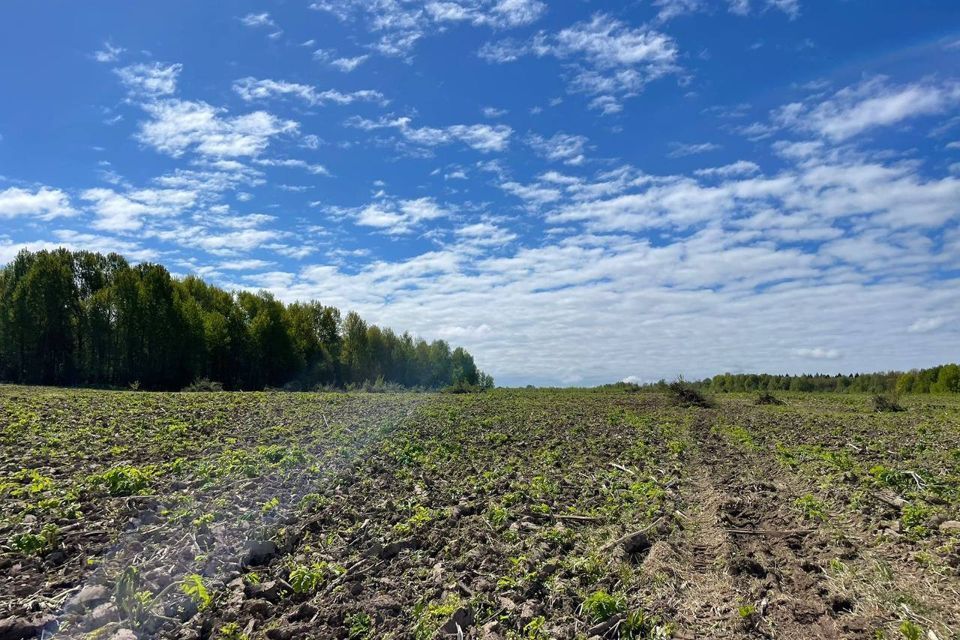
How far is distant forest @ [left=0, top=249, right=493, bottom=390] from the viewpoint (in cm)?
4778

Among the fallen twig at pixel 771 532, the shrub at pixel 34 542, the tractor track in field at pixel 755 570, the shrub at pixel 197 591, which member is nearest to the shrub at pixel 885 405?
the tractor track in field at pixel 755 570

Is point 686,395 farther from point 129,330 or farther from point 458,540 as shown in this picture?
point 129,330

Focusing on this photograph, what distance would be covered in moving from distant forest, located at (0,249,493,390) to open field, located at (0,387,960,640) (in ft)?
114

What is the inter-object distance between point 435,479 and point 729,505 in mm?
4960

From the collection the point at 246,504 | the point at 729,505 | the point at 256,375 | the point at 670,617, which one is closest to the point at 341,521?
the point at 246,504

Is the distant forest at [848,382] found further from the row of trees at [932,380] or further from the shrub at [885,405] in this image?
the shrub at [885,405]

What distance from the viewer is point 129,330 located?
4944cm

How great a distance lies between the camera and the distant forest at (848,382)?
2277 inches

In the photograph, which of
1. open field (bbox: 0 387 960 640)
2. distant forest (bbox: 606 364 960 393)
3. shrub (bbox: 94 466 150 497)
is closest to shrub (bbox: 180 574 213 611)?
open field (bbox: 0 387 960 640)

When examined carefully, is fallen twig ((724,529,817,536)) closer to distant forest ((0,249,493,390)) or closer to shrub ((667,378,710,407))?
shrub ((667,378,710,407))

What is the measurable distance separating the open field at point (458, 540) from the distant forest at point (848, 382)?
47.3 meters

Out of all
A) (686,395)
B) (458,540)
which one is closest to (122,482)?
(458,540)

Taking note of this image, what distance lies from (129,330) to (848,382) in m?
75.2

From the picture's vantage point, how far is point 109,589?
5.66m
